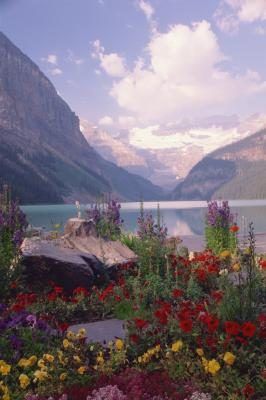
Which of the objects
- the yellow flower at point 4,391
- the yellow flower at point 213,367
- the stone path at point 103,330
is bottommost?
the stone path at point 103,330

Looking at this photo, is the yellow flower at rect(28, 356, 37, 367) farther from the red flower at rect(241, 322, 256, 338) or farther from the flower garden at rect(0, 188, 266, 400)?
the red flower at rect(241, 322, 256, 338)

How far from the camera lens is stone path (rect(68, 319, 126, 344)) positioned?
7202mm

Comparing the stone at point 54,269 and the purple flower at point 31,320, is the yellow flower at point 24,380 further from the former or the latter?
the stone at point 54,269

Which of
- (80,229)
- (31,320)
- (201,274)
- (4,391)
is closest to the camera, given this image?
(4,391)

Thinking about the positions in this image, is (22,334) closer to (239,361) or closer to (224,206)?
(239,361)

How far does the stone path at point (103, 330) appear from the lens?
7.20 meters

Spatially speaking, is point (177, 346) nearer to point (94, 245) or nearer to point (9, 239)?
point (9, 239)

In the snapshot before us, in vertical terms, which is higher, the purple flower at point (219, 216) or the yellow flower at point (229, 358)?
the purple flower at point (219, 216)

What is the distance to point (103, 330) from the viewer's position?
7770 mm

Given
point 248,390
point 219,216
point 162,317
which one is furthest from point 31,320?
point 219,216

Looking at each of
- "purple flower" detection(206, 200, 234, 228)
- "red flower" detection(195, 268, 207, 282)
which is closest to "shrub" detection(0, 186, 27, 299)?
"red flower" detection(195, 268, 207, 282)

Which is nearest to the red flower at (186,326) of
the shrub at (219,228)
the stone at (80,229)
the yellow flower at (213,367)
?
the yellow flower at (213,367)

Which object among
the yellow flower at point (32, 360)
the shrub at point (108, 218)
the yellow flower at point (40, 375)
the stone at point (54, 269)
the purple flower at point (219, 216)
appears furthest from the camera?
the shrub at point (108, 218)

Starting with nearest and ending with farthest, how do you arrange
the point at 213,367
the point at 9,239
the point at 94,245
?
the point at 213,367, the point at 9,239, the point at 94,245
